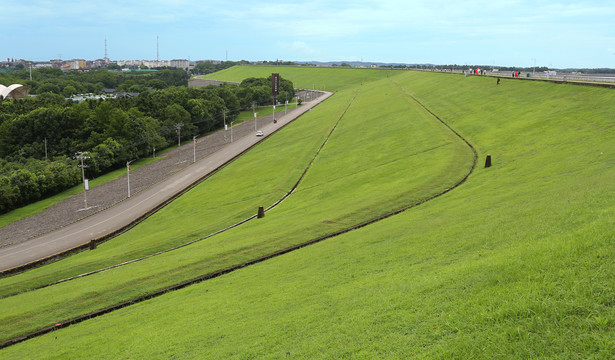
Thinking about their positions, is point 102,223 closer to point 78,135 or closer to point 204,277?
point 204,277

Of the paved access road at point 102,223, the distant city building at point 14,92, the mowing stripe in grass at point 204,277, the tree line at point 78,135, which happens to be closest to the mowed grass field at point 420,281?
the mowing stripe in grass at point 204,277

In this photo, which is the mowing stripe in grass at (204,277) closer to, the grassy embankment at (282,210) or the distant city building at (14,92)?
the grassy embankment at (282,210)

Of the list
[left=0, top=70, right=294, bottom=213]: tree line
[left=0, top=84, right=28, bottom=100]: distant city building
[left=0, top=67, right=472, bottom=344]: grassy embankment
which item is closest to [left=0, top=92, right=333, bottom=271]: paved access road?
[left=0, top=67, right=472, bottom=344]: grassy embankment

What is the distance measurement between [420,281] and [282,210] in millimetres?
21325

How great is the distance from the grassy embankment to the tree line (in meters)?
24.5

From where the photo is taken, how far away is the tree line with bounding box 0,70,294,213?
59688mm

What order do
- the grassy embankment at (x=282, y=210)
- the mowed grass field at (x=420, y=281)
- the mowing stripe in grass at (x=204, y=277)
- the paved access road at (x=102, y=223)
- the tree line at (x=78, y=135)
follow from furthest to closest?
the tree line at (x=78, y=135) < the paved access road at (x=102, y=223) < the grassy embankment at (x=282, y=210) < the mowing stripe in grass at (x=204, y=277) < the mowed grass field at (x=420, y=281)

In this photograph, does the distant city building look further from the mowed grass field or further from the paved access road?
the mowed grass field

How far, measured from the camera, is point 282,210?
33625 millimetres

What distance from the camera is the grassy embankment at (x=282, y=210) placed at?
2073 centimetres

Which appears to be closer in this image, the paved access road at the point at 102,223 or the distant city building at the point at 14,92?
the paved access road at the point at 102,223

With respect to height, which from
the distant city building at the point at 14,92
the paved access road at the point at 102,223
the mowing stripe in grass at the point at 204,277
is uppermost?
the distant city building at the point at 14,92

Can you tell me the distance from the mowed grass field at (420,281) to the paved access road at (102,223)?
524 inches

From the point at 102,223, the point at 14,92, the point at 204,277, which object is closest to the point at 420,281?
the point at 204,277
